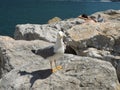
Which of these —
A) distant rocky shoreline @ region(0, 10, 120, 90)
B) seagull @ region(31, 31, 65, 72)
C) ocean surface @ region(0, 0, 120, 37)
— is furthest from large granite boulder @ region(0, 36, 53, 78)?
ocean surface @ region(0, 0, 120, 37)

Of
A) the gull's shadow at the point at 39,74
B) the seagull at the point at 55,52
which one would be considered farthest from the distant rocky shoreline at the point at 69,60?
the seagull at the point at 55,52

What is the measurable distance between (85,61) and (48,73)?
0.97m

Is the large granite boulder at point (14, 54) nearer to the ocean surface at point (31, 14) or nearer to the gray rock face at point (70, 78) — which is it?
the gray rock face at point (70, 78)

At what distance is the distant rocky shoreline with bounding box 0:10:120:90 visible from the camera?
8922mm

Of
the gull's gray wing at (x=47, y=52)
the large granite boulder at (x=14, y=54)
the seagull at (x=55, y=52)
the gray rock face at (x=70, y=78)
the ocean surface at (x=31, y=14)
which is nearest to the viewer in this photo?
the gray rock face at (x=70, y=78)

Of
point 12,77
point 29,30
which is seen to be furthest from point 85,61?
point 29,30

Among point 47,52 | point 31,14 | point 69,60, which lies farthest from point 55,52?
point 31,14

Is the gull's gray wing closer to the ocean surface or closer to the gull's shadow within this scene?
the gull's shadow

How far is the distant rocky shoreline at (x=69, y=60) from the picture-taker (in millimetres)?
8922

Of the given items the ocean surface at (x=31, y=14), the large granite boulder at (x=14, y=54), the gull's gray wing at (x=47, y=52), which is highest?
the gull's gray wing at (x=47, y=52)

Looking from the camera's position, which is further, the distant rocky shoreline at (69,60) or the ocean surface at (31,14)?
the ocean surface at (31,14)

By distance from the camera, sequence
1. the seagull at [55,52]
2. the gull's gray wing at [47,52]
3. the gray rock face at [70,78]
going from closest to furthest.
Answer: the gray rock face at [70,78]
the seagull at [55,52]
the gull's gray wing at [47,52]

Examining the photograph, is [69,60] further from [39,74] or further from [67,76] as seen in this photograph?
[39,74]

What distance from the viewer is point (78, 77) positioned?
8.97 m
